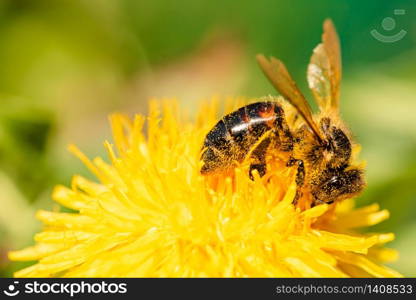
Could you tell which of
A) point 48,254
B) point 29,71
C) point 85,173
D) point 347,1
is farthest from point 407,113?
point 29,71

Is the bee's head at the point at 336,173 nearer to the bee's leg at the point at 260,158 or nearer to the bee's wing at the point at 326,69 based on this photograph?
the bee's leg at the point at 260,158

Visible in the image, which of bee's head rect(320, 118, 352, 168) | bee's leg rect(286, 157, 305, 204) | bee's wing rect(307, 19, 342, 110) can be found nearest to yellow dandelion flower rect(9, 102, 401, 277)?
bee's leg rect(286, 157, 305, 204)

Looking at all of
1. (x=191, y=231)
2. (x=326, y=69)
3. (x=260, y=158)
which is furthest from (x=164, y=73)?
(x=191, y=231)

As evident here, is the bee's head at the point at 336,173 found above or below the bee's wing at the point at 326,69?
below

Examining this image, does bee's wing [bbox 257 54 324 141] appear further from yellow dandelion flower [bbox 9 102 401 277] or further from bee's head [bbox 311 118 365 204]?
yellow dandelion flower [bbox 9 102 401 277]

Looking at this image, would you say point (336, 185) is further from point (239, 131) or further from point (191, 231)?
point (191, 231)

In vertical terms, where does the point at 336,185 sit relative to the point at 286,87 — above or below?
below

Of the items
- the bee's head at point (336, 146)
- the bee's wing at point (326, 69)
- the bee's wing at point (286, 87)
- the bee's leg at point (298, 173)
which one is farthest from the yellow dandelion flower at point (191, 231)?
the bee's wing at point (326, 69)
